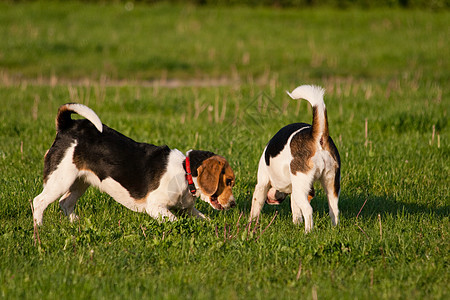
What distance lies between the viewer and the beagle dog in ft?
20.0

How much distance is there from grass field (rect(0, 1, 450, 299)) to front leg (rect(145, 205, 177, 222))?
0.44 feet

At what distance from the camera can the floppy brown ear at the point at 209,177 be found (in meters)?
6.03

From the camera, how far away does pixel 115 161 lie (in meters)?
6.23

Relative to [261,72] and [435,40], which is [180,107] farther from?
[435,40]

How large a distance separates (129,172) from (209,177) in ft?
2.98

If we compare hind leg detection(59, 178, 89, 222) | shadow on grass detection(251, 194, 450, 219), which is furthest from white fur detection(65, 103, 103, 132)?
shadow on grass detection(251, 194, 450, 219)

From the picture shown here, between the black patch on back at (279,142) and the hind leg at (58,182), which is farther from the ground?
the black patch on back at (279,142)

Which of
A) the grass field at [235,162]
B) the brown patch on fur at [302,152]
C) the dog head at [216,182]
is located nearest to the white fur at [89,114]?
the grass field at [235,162]

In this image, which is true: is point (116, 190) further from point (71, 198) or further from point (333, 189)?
point (333, 189)

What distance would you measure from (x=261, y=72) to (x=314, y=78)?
199 cm

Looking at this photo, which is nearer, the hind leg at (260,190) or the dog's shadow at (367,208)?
the hind leg at (260,190)

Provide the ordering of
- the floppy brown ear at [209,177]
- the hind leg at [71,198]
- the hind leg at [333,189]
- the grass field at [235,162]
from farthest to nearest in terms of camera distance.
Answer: the hind leg at [71,198] → the floppy brown ear at [209,177] → the hind leg at [333,189] → the grass field at [235,162]

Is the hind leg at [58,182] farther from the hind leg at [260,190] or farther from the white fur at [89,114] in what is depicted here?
the hind leg at [260,190]

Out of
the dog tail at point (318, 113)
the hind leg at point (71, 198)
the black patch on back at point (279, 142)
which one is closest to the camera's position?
the dog tail at point (318, 113)
